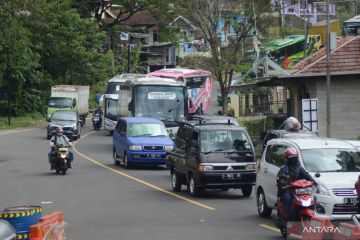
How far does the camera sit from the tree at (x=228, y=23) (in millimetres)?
47688

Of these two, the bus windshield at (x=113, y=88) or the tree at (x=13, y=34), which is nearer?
the tree at (x=13, y=34)

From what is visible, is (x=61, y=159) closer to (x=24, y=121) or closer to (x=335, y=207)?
(x=335, y=207)

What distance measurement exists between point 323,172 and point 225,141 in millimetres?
7074

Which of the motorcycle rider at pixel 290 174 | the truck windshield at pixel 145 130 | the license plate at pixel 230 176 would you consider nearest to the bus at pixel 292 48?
the truck windshield at pixel 145 130

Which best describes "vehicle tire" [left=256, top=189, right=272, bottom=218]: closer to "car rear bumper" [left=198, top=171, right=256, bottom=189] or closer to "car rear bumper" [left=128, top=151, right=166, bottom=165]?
"car rear bumper" [left=198, top=171, right=256, bottom=189]

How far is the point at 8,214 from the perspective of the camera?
38.4 feet

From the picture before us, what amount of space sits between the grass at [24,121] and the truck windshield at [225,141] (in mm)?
39725

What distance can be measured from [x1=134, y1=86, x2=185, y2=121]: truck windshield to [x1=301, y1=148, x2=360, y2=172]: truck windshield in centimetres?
2290

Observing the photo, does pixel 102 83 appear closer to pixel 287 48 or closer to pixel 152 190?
pixel 287 48

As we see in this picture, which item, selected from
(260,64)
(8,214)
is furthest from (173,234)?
(260,64)

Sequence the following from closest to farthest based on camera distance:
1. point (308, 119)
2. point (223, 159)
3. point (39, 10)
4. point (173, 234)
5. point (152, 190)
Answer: point (173, 234), point (223, 159), point (152, 190), point (308, 119), point (39, 10)

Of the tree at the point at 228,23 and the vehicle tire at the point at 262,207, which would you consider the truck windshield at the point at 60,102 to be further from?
the vehicle tire at the point at 262,207

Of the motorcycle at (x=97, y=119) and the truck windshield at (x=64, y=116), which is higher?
the truck windshield at (x=64, y=116)

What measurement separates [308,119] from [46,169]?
10617 millimetres
